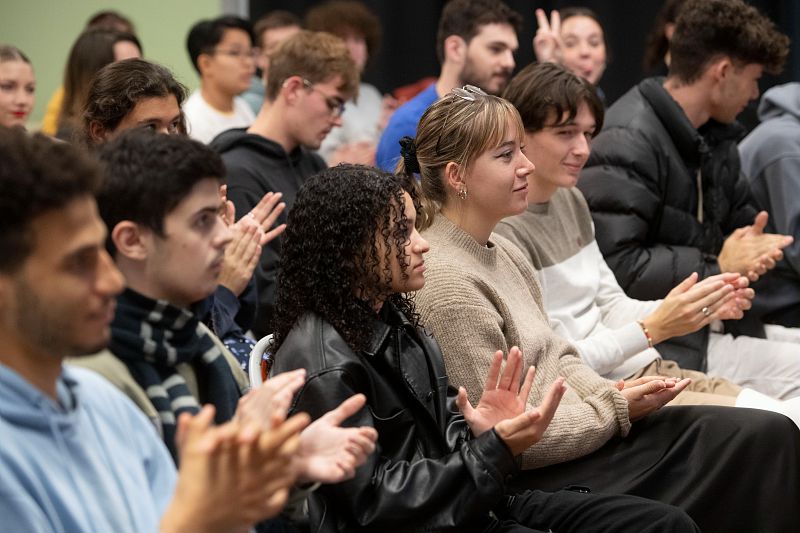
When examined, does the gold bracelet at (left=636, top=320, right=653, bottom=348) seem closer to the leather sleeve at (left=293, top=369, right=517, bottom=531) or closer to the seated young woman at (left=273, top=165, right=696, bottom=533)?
the seated young woman at (left=273, top=165, right=696, bottom=533)

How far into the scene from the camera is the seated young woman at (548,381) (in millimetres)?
2225

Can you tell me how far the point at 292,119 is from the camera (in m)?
3.49

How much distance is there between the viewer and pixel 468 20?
4.43 m

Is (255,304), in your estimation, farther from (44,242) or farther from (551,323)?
(44,242)

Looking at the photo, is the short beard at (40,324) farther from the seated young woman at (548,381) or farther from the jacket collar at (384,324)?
the seated young woman at (548,381)

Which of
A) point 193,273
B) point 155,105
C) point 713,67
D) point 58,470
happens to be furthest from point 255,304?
point 713,67

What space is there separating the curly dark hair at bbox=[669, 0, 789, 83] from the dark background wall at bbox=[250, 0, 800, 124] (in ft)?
7.86

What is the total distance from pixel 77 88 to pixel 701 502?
8.77 ft

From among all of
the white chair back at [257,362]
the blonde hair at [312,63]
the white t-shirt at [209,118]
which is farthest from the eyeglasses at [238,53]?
the white chair back at [257,362]

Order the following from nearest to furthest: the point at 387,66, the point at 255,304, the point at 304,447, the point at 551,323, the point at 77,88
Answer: the point at 304,447 < the point at 255,304 < the point at 551,323 < the point at 77,88 < the point at 387,66

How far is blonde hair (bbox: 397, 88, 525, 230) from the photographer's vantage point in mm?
2428

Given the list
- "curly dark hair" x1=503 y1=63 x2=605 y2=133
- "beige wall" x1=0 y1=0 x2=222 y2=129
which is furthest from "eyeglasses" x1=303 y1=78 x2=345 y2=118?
"beige wall" x1=0 y1=0 x2=222 y2=129

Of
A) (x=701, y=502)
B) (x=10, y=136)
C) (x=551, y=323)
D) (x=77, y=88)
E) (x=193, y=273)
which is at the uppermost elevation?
(x=10, y=136)

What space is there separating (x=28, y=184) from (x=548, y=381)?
54.6 inches
